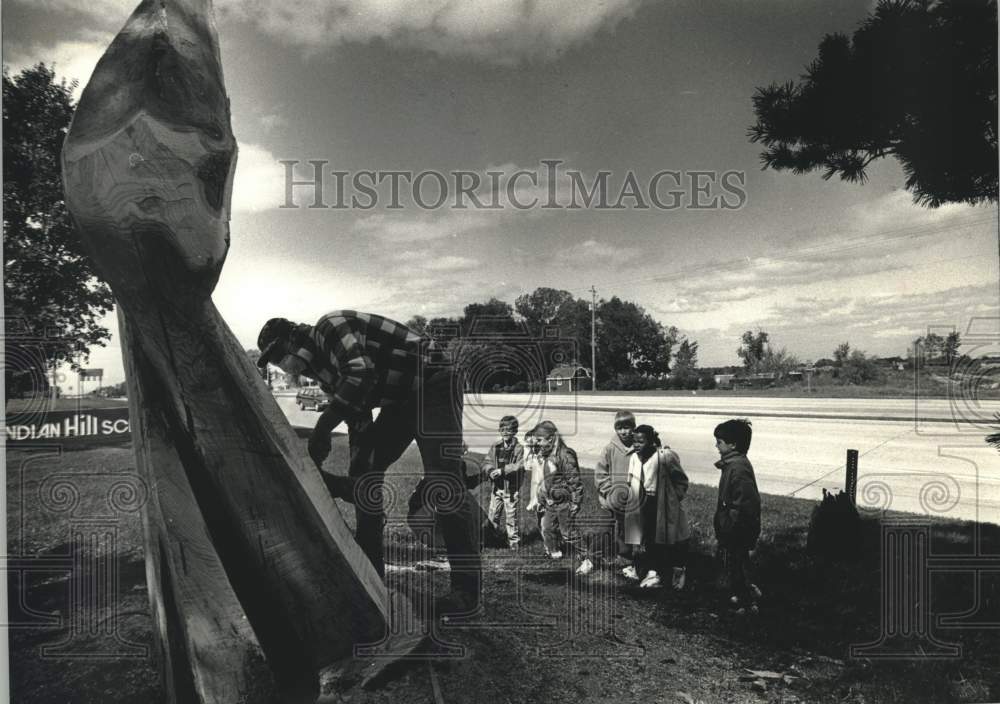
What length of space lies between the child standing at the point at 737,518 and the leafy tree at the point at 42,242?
2.88 metres

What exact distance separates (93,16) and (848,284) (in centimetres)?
360

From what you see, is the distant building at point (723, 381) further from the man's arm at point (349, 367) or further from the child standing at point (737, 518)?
the man's arm at point (349, 367)

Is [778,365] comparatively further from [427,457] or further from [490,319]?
[427,457]

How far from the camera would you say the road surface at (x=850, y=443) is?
2.91 m

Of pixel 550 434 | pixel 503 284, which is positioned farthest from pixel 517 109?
pixel 550 434

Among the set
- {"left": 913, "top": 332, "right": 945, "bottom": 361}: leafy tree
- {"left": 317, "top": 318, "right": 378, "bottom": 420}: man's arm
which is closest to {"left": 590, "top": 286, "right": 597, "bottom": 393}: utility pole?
{"left": 317, "top": 318, "right": 378, "bottom": 420}: man's arm

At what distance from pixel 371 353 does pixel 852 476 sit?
7.89ft

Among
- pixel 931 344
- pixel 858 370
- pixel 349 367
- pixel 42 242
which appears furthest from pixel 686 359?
pixel 42 242

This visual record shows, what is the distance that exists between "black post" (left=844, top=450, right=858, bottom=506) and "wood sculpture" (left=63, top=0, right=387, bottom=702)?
2.35 meters

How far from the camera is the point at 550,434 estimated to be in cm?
283

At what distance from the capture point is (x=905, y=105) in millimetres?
2932

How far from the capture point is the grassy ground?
2.38 metres

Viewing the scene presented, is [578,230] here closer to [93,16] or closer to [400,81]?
[400,81]

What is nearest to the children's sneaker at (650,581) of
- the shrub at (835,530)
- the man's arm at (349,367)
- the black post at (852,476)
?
the shrub at (835,530)
